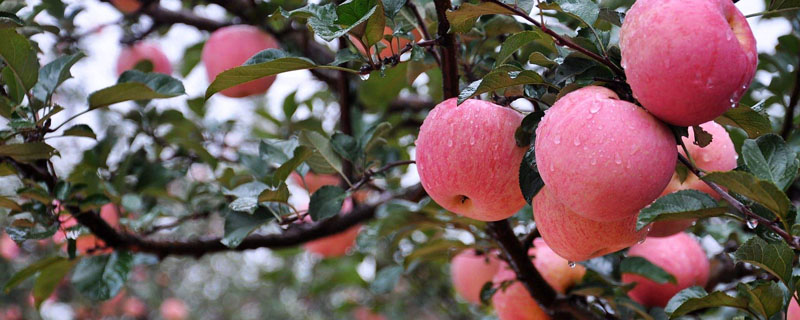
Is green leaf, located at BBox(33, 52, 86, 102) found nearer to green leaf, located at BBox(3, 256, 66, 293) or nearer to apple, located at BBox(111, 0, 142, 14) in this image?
green leaf, located at BBox(3, 256, 66, 293)

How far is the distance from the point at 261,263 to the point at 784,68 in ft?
14.2

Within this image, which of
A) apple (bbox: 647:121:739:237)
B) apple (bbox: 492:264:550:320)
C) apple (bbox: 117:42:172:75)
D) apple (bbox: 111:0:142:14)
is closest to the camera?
apple (bbox: 647:121:739:237)

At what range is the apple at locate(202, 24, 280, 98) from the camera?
68.3 inches

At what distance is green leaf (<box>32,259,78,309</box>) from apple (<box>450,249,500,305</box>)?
0.95 metres

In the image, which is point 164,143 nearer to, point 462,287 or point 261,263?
point 462,287

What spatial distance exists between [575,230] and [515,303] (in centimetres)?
49

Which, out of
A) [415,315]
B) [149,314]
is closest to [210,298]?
[149,314]

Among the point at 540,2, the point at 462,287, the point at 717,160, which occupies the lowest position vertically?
the point at 462,287

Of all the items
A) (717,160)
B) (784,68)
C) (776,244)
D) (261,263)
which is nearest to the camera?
(776,244)

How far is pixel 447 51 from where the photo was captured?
2.94 ft

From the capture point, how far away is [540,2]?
0.79m

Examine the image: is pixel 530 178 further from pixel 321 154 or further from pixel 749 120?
pixel 321 154

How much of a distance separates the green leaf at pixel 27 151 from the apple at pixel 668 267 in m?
1.15

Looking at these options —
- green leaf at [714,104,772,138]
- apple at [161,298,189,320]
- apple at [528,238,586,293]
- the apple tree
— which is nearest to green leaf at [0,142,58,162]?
the apple tree
